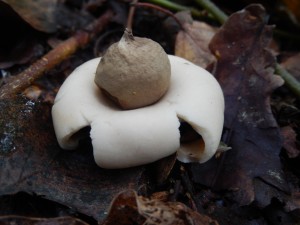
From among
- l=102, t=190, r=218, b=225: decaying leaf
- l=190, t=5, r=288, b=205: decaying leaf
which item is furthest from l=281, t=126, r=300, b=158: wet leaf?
l=102, t=190, r=218, b=225: decaying leaf

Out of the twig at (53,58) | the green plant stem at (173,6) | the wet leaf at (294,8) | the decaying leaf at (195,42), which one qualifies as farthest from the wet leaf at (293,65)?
the twig at (53,58)

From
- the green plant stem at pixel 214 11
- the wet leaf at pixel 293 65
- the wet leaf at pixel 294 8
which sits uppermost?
the wet leaf at pixel 294 8

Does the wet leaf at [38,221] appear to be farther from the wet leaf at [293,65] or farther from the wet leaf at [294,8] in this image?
the wet leaf at [294,8]

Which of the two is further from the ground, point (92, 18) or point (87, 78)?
point (87, 78)

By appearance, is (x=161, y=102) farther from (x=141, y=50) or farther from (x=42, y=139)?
(x=42, y=139)

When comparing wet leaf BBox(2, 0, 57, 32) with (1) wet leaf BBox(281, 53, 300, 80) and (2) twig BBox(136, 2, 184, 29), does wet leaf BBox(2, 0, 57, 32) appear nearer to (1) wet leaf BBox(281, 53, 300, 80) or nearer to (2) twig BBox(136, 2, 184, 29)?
(2) twig BBox(136, 2, 184, 29)

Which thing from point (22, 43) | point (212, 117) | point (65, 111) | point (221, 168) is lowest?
point (22, 43)

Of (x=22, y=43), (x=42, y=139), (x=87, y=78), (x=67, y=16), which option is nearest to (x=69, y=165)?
(x=42, y=139)
